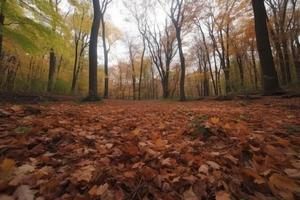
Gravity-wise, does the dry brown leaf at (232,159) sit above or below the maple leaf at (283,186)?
above

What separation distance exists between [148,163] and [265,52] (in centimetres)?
753

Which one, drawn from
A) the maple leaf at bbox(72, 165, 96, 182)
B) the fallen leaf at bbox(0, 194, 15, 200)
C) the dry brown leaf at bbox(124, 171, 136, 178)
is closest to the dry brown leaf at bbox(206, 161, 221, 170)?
the dry brown leaf at bbox(124, 171, 136, 178)

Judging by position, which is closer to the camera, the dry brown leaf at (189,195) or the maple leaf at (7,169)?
the dry brown leaf at (189,195)

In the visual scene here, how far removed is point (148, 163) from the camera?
1.96 metres

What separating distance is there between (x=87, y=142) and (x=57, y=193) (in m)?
1.04

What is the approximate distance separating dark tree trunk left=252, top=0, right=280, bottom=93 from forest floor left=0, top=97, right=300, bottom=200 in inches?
208

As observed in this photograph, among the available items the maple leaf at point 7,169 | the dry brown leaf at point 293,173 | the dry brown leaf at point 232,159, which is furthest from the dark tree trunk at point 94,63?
the dry brown leaf at point 293,173

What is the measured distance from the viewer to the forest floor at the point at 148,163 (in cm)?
149

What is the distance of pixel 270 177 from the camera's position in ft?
5.01

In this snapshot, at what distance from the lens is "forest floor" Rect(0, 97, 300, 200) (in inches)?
58.6

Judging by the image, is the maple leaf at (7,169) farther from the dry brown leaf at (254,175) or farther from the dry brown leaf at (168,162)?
the dry brown leaf at (254,175)

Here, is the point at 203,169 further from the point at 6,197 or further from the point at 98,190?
the point at 6,197

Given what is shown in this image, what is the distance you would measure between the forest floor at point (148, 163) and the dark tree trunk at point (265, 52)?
5.28m

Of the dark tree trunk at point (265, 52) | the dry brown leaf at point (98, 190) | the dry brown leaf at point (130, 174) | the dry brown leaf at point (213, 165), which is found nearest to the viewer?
the dry brown leaf at point (98, 190)
